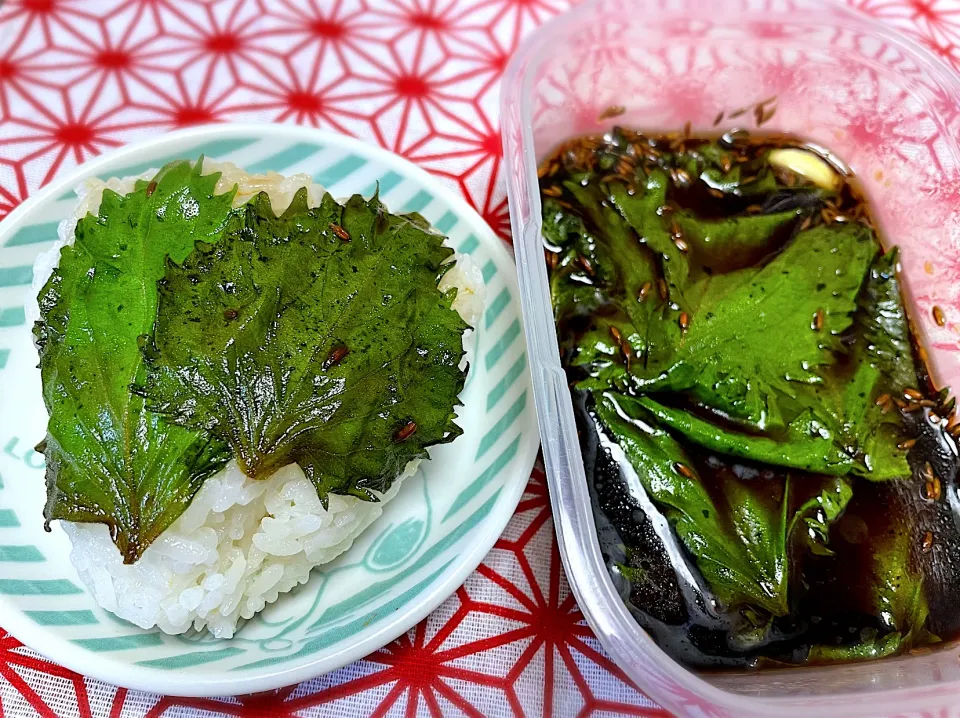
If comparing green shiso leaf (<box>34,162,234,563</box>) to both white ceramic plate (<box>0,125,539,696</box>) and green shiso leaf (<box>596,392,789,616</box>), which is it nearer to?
white ceramic plate (<box>0,125,539,696</box>)

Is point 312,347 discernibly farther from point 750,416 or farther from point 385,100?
point 385,100

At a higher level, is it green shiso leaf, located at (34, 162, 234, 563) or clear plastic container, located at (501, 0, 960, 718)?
clear plastic container, located at (501, 0, 960, 718)

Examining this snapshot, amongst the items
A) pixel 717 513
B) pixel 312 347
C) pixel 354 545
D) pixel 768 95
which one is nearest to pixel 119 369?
pixel 312 347

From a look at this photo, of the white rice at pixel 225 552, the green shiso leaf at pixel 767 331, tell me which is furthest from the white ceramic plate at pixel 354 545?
the green shiso leaf at pixel 767 331

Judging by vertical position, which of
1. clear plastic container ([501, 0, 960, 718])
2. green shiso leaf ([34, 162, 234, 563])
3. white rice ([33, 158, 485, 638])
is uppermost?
clear plastic container ([501, 0, 960, 718])

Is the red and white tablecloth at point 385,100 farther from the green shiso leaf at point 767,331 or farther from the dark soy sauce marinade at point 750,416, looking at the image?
the green shiso leaf at point 767,331

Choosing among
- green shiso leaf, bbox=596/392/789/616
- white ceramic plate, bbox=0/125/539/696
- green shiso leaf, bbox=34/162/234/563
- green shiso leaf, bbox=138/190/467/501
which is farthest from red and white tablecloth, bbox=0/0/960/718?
green shiso leaf, bbox=34/162/234/563
